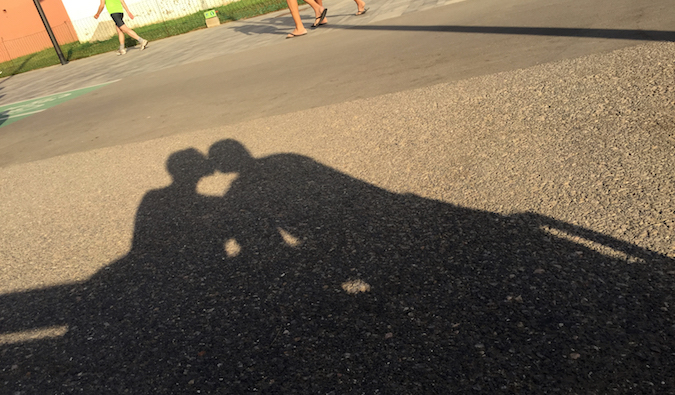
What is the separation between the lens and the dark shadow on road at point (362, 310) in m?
2.53

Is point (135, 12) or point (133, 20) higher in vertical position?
point (135, 12)

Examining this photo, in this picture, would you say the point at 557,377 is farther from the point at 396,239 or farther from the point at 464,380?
the point at 396,239

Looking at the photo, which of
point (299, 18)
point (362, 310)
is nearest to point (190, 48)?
point (299, 18)

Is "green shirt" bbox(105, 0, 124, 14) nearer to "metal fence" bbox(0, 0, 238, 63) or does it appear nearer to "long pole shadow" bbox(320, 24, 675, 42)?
"metal fence" bbox(0, 0, 238, 63)

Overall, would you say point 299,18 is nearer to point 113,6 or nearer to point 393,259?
point 113,6

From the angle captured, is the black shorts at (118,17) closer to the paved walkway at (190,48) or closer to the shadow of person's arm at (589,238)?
the paved walkway at (190,48)

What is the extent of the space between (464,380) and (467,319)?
43cm

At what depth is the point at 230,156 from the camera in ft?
20.0

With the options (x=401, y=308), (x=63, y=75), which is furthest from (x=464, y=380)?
(x=63, y=75)

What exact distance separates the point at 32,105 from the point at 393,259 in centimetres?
1242

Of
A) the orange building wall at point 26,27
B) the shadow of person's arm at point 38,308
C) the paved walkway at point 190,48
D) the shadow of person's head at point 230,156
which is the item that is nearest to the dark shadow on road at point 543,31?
the paved walkway at point 190,48

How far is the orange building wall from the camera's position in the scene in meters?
28.9

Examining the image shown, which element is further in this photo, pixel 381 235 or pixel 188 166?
pixel 188 166

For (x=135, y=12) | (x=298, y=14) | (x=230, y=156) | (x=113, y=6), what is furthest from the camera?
(x=135, y=12)
